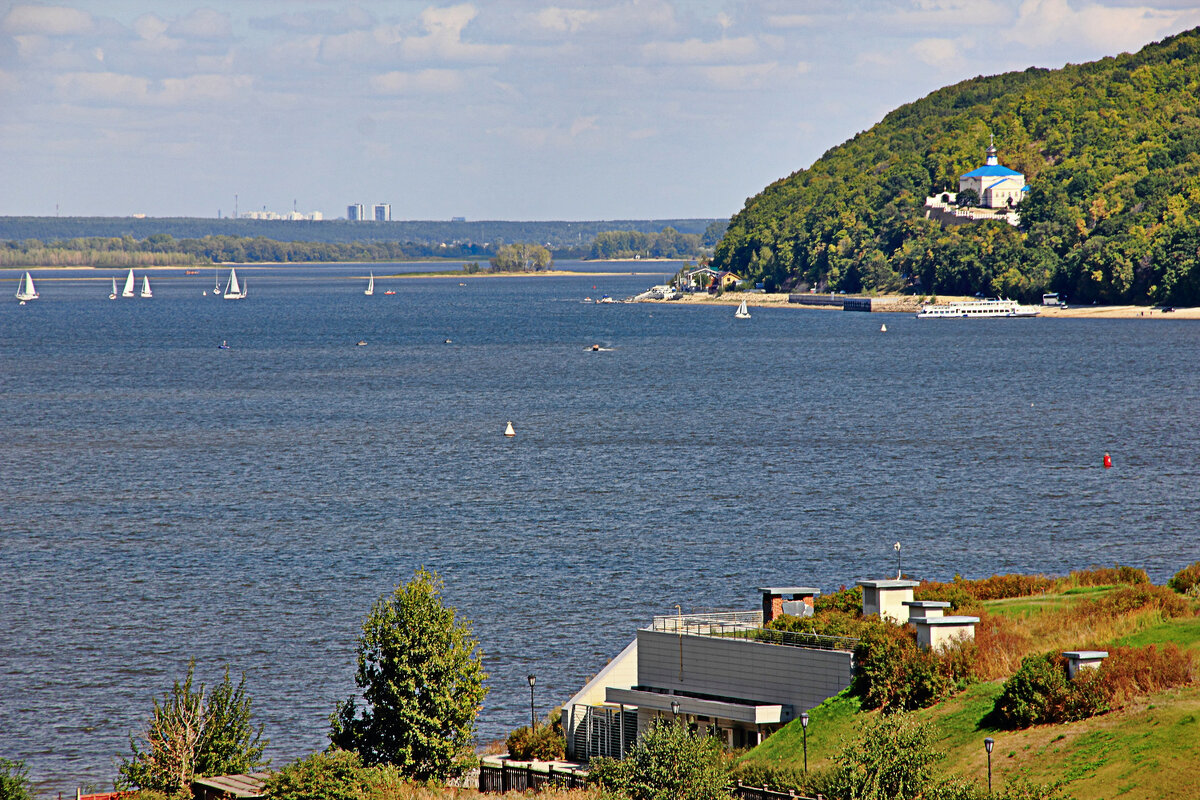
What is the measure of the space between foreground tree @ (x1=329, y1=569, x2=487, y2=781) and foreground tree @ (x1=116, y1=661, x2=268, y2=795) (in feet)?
7.75

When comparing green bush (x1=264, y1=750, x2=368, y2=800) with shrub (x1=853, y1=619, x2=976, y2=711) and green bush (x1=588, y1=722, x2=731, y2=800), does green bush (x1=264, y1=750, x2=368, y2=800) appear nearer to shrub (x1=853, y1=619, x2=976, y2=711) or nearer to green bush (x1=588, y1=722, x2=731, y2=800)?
green bush (x1=588, y1=722, x2=731, y2=800)

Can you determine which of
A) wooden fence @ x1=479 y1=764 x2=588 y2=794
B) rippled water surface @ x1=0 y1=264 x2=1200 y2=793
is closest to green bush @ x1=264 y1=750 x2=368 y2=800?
wooden fence @ x1=479 y1=764 x2=588 y2=794

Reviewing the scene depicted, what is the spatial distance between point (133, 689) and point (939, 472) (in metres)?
52.1

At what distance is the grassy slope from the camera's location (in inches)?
940

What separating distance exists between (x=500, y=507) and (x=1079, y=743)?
48235 millimetres

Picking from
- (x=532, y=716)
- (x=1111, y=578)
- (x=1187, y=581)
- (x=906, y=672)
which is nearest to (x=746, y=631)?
(x=906, y=672)

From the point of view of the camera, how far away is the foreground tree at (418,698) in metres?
32.5

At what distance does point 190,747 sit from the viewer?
30.5 m

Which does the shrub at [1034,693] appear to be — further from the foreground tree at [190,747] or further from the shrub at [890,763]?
the foreground tree at [190,747]

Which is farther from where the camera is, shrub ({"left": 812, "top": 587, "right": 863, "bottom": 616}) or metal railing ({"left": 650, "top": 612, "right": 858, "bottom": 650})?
shrub ({"left": 812, "top": 587, "right": 863, "bottom": 616})

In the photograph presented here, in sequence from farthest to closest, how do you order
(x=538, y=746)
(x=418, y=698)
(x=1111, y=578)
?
(x=1111, y=578) → (x=538, y=746) → (x=418, y=698)

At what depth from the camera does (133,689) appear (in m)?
43.2

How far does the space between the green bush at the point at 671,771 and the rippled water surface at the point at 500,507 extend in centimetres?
1314

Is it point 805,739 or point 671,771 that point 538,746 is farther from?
point 671,771
